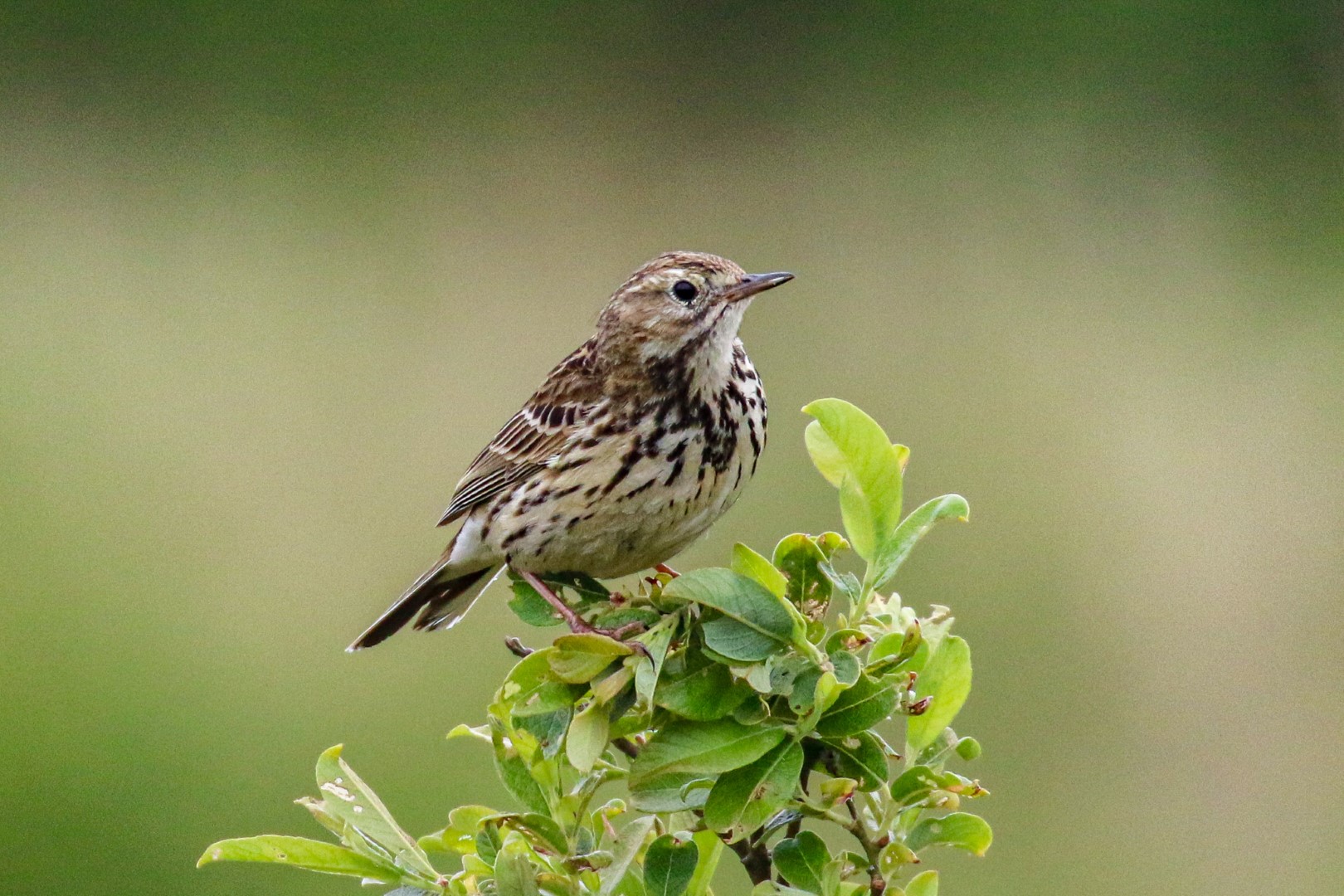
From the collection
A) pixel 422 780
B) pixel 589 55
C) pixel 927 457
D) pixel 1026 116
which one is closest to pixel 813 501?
pixel 927 457

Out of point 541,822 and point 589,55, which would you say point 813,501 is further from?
point 541,822

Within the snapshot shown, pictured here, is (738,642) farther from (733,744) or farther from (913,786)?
(913,786)

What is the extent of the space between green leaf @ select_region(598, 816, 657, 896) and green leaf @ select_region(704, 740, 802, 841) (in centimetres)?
8

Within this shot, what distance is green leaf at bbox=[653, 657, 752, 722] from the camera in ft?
6.56

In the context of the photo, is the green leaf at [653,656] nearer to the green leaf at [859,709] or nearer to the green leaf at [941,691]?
the green leaf at [859,709]

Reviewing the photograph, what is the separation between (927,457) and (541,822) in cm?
611

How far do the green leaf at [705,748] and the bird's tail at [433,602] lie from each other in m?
1.79

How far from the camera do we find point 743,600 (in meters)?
1.99

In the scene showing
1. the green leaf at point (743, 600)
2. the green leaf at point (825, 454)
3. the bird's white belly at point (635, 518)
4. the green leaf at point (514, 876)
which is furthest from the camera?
the bird's white belly at point (635, 518)

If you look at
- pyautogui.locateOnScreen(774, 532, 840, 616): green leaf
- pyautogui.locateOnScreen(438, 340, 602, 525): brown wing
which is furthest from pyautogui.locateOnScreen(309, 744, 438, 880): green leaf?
pyautogui.locateOnScreen(438, 340, 602, 525): brown wing

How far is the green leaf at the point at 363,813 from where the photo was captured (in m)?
2.10

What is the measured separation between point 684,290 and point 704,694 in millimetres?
1598

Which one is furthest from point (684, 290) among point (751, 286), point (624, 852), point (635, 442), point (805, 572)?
point (624, 852)

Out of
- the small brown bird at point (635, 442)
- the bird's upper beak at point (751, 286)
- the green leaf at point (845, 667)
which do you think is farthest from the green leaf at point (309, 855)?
the bird's upper beak at point (751, 286)
